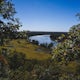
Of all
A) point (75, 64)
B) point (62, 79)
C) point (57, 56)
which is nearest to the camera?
point (57, 56)

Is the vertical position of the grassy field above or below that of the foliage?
below

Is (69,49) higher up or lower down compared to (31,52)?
higher up

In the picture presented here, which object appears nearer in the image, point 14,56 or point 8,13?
point 8,13

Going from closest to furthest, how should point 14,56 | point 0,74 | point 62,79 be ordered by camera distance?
point 0,74 < point 62,79 < point 14,56

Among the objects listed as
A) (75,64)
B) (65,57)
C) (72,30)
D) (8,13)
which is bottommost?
(75,64)

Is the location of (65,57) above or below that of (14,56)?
above

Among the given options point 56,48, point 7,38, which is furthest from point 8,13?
point 56,48

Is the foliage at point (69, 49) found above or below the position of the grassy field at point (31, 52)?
above

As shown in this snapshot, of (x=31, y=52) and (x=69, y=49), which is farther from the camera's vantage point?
(x=31, y=52)

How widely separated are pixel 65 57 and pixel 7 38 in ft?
18.4

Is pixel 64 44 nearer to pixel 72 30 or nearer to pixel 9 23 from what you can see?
pixel 72 30

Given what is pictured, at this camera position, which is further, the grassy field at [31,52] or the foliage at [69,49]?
the grassy field at [31,52]

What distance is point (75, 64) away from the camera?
51344 mm

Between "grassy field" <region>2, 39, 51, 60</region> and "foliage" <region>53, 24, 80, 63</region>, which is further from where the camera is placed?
"grassy field" <region>2, 39, 51, 60</region>
